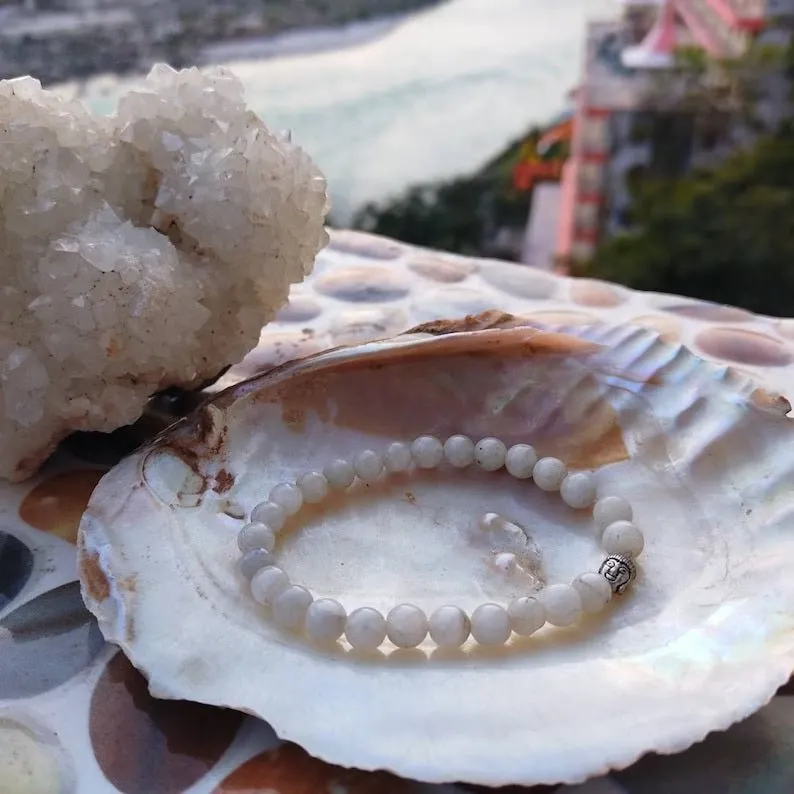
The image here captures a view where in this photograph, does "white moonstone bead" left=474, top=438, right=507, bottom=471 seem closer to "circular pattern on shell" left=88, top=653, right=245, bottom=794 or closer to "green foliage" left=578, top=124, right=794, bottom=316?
"circular pattern on shell" left=88, top=653, right=245, bottom=794

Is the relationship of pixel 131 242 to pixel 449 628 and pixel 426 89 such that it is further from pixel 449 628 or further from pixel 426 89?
pixel 426 89

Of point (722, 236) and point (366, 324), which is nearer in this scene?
point (366, 324)

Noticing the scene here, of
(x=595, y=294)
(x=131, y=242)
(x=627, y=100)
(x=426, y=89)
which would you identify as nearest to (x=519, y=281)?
(x=595, y=294)

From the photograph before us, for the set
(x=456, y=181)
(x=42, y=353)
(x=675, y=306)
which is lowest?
(x=456, y=181)

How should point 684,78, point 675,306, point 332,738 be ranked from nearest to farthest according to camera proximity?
point 332,738 < point 675,306 < point 684,78

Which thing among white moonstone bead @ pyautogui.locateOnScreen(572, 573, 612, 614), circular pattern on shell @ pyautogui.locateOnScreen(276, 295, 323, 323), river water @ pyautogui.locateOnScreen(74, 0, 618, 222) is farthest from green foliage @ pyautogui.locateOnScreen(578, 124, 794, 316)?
white moonstone bead @ pyautogui.locateOnScreen(572, 573, 612, 614)

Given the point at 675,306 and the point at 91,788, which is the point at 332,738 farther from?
the point at 675,306

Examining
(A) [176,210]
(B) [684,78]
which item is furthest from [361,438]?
(B) [684,78]
